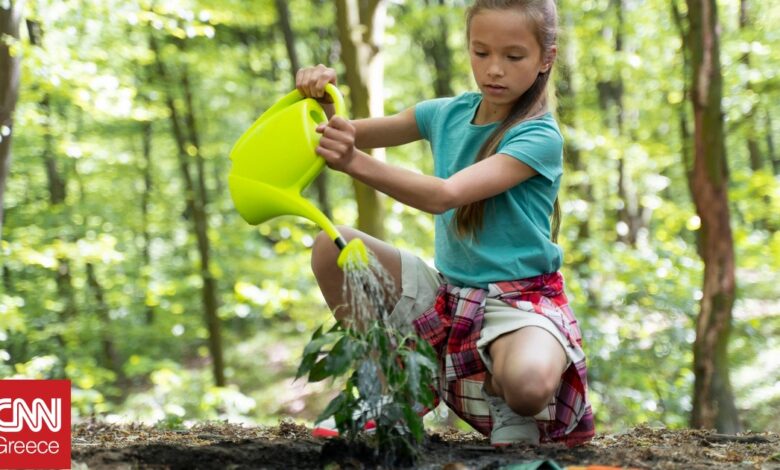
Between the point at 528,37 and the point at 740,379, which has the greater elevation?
the point at 528,37

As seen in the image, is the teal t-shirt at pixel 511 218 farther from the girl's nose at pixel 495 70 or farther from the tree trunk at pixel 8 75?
the tree trunk at pixel 8 75

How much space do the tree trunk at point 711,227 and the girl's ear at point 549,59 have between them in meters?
2.66

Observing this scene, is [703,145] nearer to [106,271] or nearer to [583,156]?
[583,156]

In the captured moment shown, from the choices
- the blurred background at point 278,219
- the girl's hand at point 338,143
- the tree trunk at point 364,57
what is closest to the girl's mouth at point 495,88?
the blurred background at point 278,219

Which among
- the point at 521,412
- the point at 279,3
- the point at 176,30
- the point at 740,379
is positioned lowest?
the point at 740,379

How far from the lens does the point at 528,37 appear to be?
225 cm

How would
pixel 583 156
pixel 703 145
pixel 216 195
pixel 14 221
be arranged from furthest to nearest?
pixel 216 195 → pixel 583 156 → pixel 14 221 → pixel 703 145

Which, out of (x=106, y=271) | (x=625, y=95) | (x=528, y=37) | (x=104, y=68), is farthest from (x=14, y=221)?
(x=625, y=95)

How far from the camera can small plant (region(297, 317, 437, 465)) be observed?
178cm

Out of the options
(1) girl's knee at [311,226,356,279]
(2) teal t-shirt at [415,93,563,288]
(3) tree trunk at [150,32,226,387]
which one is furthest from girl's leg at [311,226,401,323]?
(3) tree trunk at [150,32,226,387]

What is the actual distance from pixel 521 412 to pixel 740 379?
6.56 metres

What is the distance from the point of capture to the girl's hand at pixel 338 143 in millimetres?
1966

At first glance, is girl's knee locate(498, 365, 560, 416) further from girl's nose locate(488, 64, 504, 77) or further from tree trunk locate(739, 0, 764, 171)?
tree trunk locate(739, 0, 764, 171)

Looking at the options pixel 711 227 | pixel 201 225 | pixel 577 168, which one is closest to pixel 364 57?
pixel 711 227
